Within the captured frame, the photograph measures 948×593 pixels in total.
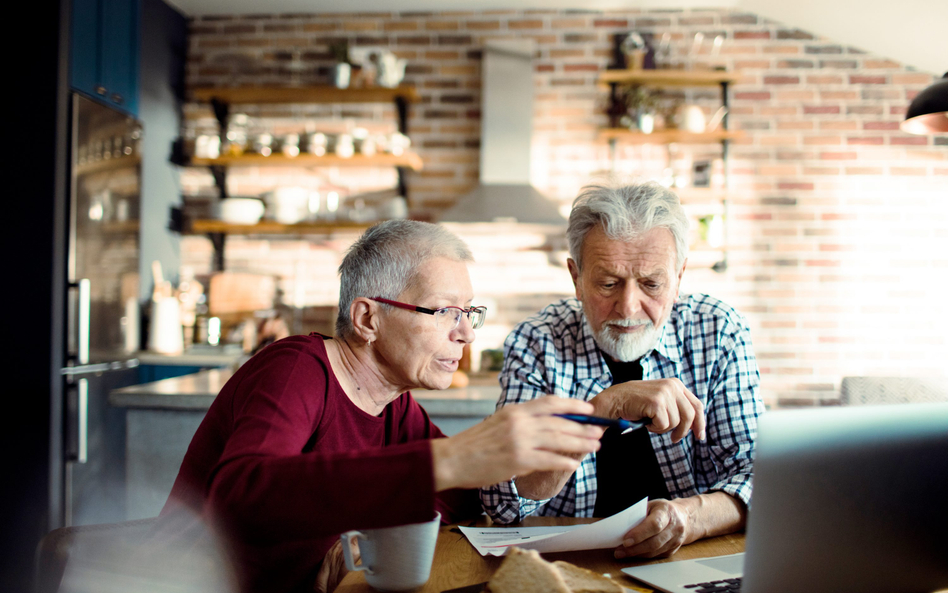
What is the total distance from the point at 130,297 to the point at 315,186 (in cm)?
123

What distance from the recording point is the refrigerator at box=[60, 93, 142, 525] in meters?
2.89

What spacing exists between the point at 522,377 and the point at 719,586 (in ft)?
2.13

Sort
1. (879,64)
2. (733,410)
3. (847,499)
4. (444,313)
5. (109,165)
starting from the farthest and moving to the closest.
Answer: (879,64)
(109,165)
(733,410)
(444,313)
(847,499)

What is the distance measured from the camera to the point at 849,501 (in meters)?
0.69

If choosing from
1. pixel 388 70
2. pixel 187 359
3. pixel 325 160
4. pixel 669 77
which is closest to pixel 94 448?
pixel 187 359

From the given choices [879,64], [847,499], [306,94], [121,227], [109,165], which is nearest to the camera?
[847,499]

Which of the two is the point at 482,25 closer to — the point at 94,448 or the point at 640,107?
the point at 640,107

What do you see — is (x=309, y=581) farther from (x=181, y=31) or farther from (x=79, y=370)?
(x=181, y=31)

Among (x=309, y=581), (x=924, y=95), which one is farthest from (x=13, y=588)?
(x=924, y=95)

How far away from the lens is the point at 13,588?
2.75m

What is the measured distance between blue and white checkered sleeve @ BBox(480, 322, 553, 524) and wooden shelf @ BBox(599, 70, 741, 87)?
2.58 metres

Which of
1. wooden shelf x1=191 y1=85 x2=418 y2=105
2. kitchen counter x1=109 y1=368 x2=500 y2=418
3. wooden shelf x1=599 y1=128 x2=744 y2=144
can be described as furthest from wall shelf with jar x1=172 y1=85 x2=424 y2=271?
kitchen counter x1=109 y1=368 x2=500 y2=418

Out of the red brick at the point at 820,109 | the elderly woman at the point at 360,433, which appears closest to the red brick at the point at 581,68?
the red brick at the point at 820,109

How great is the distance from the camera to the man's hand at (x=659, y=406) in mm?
1074
